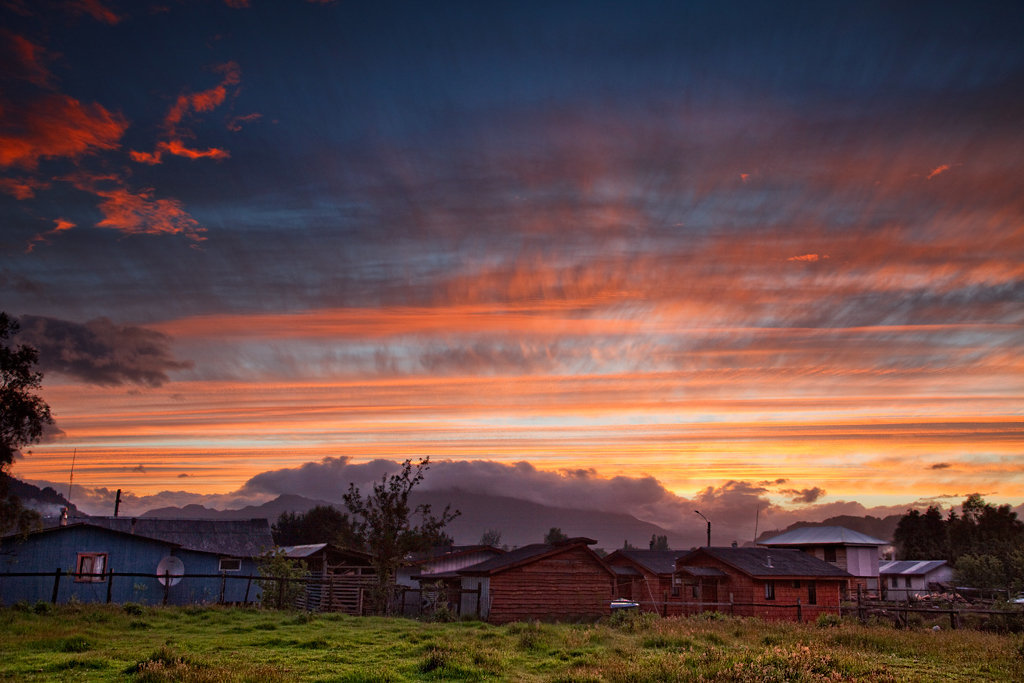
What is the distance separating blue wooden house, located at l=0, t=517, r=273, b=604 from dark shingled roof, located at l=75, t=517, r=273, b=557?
242 mm

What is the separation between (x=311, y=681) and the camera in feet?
56.9

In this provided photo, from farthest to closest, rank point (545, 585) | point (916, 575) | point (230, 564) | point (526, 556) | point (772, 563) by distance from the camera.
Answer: point (916, 575) → point (772, 563) → point (230, 564) → point (526, 556) → point (545, 585)

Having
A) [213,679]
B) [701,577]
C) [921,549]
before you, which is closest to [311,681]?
[213,679]

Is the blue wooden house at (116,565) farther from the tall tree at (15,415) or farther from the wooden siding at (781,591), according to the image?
the wooden siding at (781,591)

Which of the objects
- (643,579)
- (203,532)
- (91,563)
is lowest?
(643,579)

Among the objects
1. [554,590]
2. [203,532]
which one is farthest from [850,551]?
[203,532]

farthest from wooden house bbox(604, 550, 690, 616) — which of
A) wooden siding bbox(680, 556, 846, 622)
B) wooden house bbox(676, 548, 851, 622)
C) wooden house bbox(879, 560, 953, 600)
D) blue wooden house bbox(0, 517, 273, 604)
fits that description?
wooden house bbox(879, 560, 953, 600)

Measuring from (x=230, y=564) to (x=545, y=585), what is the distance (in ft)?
85.4

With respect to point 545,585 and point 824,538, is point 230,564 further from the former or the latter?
point 824,538

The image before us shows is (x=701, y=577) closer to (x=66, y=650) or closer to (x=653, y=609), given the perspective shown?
(x=653, y=609)

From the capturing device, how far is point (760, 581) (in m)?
57.2

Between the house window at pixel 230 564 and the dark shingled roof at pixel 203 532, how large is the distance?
442 mm

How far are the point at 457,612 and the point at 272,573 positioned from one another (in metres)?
12.0

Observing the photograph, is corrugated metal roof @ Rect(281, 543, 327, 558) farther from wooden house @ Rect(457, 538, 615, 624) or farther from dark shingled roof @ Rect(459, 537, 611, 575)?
wooden house @ Rect(457, 538, 615, 624)
